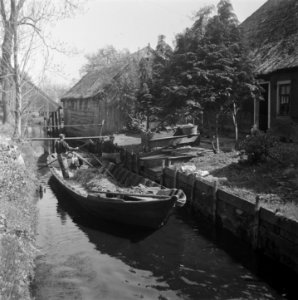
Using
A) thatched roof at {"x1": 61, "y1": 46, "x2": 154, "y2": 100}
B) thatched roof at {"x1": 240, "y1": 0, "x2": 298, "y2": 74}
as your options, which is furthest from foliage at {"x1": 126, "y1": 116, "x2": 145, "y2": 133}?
thatched roof at {"x1": 240, "y1": 0, "x2": 298, "y2": 74}

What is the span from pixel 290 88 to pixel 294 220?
433 inches

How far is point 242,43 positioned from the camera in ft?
55.4

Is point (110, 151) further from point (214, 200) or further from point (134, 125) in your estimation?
point (214, 200)

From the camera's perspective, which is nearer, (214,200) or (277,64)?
(214,200)

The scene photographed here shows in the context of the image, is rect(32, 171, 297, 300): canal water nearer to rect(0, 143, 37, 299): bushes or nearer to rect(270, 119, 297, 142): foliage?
rect(0, 143, 37, 299): bushes

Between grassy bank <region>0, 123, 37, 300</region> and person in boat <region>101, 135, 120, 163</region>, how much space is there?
8.62 meters

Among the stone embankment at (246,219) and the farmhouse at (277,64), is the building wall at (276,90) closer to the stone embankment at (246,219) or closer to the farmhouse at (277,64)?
the farmhouse at (277,64)

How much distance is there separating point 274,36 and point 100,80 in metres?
17.4

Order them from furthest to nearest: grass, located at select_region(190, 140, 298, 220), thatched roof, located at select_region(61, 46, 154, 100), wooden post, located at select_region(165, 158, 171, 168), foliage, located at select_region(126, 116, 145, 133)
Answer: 1. thatched roof, located at select_region(61, 46, 154, 100)
2. foliage, located at select_region(126, 116, 145, 133)
3. wooden post, located at select_region(165, 158, 171, 168)
4. grass, located at select_region(190, 140, 298, 220)

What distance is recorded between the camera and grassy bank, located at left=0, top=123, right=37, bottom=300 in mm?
6013

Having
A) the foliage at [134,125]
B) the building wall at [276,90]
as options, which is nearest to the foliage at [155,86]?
the building wall at [276,90]

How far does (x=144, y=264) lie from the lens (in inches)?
384

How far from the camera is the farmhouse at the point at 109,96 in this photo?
2898cm

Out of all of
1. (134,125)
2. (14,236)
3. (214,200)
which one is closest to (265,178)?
(214,200)
